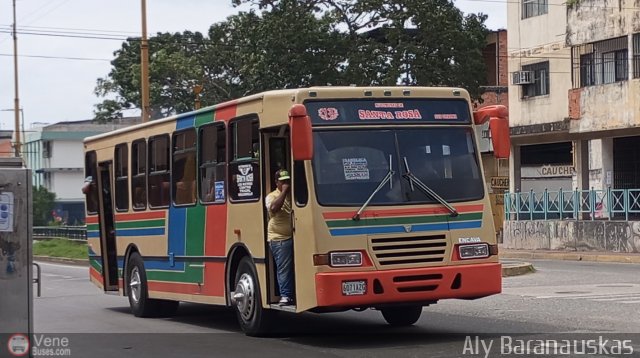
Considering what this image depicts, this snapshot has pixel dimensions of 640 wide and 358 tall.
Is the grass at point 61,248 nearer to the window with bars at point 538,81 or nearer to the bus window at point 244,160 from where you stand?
the window with bars at point 538,81

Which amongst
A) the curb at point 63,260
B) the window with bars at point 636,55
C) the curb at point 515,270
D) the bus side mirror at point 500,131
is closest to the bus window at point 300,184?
the bus side mirror at point 500,131

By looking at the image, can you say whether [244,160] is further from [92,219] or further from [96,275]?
[96,275]

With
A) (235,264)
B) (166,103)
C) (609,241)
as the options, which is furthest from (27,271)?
(166,103)

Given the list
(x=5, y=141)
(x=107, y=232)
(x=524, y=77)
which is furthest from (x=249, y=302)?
(x=524, y=77)

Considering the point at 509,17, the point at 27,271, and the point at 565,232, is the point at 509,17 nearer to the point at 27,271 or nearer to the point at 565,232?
the point at 565,232

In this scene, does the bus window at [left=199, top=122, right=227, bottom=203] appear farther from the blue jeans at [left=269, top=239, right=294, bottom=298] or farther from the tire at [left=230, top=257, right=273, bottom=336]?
the blue jeans at [left=269, top=239, right=294, bottom=298]

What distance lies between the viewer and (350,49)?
41.5 metres

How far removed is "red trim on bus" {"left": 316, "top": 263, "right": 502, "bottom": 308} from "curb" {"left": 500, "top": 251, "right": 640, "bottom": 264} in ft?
59.2

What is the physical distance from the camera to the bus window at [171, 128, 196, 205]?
15.1 m

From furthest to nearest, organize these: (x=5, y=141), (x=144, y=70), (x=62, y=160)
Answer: (x=62, y=160) < (x=144, y=70) < (x=5, y=141)

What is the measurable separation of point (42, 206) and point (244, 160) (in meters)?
66.4

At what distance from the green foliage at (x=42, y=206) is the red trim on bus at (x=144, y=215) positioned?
193ft

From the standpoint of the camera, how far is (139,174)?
55.9 feet

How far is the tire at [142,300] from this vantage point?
16.9 metres
